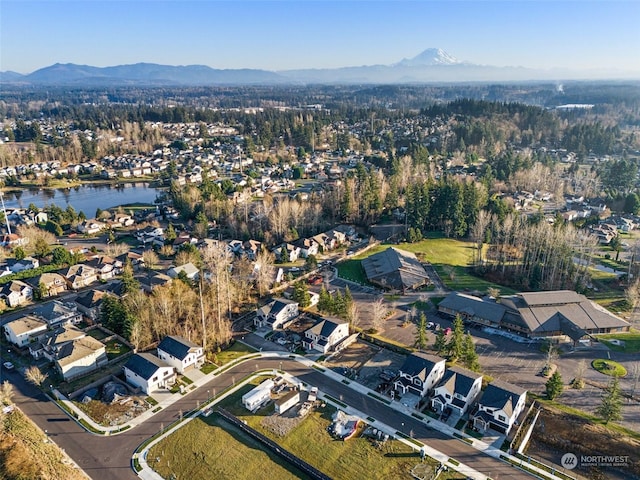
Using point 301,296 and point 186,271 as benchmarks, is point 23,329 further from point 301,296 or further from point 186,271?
point 301,296

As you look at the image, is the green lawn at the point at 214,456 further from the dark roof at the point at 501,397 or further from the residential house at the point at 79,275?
the residential house at the point at 79,275

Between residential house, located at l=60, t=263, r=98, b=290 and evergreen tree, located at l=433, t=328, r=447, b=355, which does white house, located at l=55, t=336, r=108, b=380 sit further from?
evergreen tree, located at l=433, t=328, r=447, b=355

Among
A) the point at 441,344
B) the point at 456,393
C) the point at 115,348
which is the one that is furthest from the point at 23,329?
the point at 456,393

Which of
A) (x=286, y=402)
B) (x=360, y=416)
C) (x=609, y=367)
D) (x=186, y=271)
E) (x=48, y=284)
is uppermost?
(x=186, y=271)

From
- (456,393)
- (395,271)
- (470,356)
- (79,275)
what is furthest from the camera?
(395,271)

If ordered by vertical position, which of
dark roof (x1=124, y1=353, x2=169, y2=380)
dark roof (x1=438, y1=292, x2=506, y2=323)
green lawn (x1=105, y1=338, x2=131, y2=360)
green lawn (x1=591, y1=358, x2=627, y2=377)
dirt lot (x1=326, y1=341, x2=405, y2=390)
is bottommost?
green lawn (x1=591, y1=358, x2=627, y2=377)

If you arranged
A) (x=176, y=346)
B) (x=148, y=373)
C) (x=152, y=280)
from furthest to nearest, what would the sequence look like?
(x=152, y=280)
(x=176, y=346)
(x=148, y=373)

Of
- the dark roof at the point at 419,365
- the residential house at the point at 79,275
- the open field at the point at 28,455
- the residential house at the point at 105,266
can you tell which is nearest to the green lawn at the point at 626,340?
the dark roof at the point at 419,365

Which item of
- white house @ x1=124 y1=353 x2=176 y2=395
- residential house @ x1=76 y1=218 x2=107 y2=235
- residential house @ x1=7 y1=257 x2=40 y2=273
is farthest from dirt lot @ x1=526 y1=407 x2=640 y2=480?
residential house @ x1=76 y1=218 x2=107 y2=235
